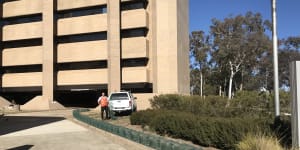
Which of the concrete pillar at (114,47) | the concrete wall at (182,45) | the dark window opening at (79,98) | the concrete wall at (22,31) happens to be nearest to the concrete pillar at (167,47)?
the concrete wall at (182,45)

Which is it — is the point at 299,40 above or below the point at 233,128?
above

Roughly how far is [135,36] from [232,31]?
1907 centimetres

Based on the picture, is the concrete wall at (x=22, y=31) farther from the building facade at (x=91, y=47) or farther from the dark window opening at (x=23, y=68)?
the dark window opening at (x=23, y=68)

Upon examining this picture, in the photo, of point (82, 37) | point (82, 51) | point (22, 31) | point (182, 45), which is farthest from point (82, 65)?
point (182, 45)

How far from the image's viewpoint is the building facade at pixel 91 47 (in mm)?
46156

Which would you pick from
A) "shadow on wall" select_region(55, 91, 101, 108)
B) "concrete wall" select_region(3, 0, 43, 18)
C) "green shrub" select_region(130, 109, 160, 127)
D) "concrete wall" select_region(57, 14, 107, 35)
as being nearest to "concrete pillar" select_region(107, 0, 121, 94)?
"concrete wall" select_region(57, 14, 107, 35)

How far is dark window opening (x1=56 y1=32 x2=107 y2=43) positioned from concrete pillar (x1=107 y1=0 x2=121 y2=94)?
2.44 meters

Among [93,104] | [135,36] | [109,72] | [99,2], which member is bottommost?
[93,104]

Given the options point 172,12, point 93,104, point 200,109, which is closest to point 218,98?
point 200,109

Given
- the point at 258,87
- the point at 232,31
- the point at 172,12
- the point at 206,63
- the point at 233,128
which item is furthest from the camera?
the point at 258,87

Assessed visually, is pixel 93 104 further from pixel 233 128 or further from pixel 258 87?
pixel 233 128

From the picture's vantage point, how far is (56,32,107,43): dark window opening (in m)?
50.2

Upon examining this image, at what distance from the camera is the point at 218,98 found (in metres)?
21.0

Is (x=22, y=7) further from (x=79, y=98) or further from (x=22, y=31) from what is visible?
(x=79, y=98)
